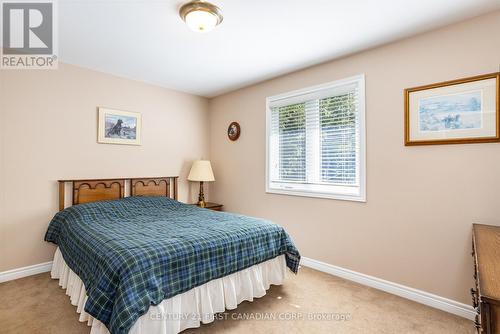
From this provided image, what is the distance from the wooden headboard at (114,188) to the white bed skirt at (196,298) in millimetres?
819

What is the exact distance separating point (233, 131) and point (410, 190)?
8.45ft

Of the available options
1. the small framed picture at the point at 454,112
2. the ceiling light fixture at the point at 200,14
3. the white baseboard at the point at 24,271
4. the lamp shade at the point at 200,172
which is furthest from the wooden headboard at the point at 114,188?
the small framed picture at the point at 454,112

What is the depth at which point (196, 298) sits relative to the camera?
1.90m

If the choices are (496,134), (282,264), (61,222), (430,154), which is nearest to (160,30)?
(61,222)

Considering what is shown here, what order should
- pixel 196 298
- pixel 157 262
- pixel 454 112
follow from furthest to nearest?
pixel 454 112 < pixel 196 298 < pixel 157 262

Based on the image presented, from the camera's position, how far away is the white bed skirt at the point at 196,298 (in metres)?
1.66

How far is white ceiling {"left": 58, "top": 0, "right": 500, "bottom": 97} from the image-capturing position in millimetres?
1982

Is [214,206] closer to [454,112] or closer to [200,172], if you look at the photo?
[200,172]

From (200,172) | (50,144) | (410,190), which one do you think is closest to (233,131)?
(200,172)

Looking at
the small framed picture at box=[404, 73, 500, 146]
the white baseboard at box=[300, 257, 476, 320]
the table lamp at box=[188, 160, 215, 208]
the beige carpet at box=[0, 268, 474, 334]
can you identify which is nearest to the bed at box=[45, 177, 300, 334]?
the beige carpet at box=[0, 268, 474, 334]

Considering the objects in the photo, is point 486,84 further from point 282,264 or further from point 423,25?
point 282,264

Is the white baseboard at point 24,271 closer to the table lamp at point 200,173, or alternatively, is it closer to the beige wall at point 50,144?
the beige wall at point 50,144

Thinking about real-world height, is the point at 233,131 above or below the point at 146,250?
above

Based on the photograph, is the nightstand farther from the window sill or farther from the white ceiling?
the white ceiling
